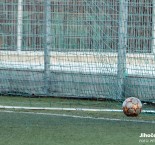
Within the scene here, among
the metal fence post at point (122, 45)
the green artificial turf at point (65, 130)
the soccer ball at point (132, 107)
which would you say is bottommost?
the green artificial turf at point (65, 130)

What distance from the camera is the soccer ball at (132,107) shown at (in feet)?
32.5

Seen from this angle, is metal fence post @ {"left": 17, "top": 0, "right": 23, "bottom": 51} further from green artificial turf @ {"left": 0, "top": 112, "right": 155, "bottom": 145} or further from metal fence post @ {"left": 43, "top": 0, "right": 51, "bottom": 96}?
green artificial turf @ {"left": 0, "top": 112, "right": 155, "bottom": 145}

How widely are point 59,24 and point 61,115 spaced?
370 cm

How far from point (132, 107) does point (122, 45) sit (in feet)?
10.6

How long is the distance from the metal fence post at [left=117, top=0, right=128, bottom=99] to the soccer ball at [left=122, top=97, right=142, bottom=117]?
2.93 metres

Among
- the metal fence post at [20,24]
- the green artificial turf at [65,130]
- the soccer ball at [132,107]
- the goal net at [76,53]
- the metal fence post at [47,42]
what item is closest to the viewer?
the green artificial turf at [65,130]

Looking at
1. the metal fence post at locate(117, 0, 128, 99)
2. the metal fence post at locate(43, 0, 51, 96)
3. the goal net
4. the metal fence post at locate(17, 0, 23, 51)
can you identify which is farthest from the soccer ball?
the metal fence post at locate(17, 0, 23, 51)

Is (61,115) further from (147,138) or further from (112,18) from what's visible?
(112,18)

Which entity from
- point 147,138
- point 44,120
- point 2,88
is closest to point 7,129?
point 44,120

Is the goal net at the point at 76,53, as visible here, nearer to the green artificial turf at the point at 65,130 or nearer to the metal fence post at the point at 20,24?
the metal fence post at the point at 20,24

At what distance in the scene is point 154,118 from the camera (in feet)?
33.9

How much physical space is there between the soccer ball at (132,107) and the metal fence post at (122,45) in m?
2.93

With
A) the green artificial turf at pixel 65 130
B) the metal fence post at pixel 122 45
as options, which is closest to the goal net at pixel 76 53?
the metal fence post at pixel 122 45

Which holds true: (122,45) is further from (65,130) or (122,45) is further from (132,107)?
(65,130)
